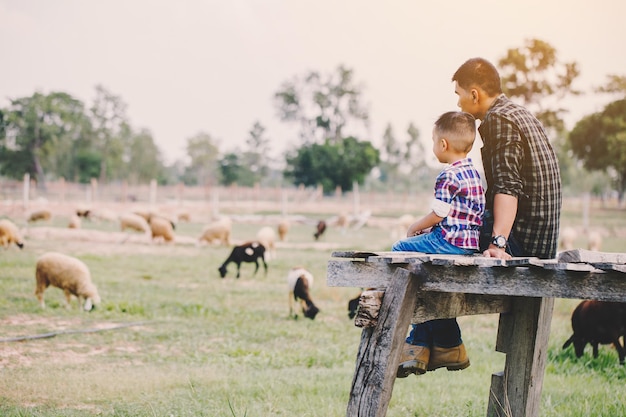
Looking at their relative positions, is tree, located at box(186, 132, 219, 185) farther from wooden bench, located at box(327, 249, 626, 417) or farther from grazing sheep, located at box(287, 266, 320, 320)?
wooden bench, located at box(327, 249, 626, 417)

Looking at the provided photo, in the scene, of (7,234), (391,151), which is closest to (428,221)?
(7,234)

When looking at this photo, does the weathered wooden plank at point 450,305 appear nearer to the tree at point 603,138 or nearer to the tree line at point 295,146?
the tree line at point 295,146

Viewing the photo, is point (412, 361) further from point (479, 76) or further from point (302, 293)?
point (302, 293)

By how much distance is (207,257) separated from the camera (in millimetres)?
20391

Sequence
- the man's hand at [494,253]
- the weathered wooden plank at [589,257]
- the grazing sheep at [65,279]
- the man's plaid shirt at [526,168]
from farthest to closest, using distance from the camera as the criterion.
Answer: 1. the grazing sheep at [65,279]
2. the man's plaid shirt at [526,168]
3. the weathered wooden plank at [589,257]
4. the man's hand at [494,253]

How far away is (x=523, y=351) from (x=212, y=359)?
4.80m

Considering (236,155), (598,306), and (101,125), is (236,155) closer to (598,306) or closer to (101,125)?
(101,125)

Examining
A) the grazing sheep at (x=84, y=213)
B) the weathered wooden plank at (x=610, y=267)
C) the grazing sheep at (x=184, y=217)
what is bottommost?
the grazing sheep at (x=184, y=217)

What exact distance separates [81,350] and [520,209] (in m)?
6.18

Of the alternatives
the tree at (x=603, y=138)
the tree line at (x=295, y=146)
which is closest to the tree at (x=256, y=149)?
the tree line at (x=295, y=146)

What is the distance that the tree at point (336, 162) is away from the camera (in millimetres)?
61641

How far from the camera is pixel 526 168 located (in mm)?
4043

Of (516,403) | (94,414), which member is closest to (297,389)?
(94,414)

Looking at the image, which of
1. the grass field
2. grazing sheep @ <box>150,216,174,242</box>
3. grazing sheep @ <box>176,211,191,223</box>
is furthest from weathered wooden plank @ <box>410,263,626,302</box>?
grazing sheep @ <box>176,211,191,223</box>
